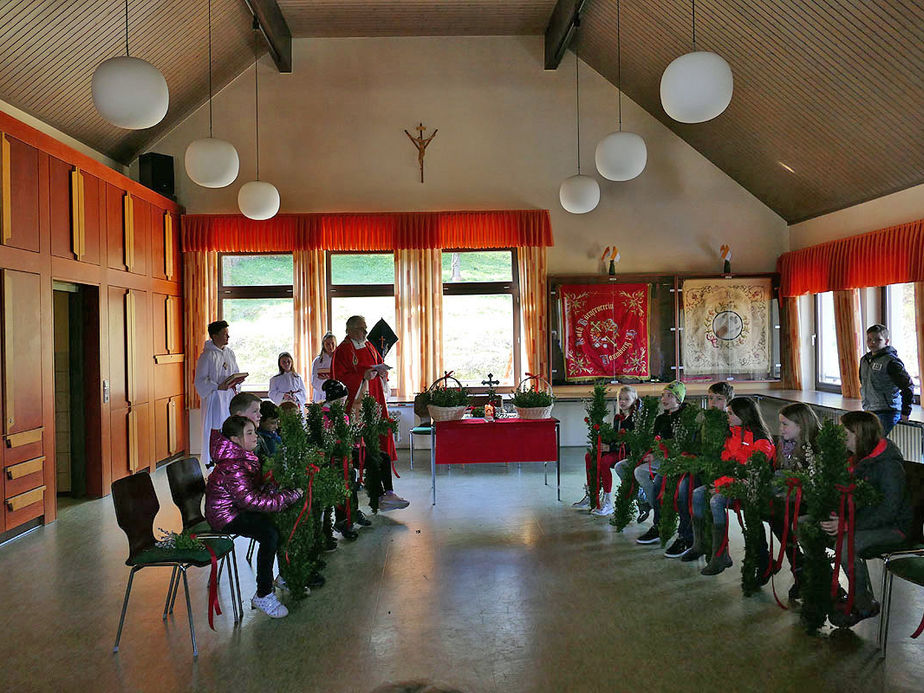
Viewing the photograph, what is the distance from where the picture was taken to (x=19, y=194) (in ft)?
17.5

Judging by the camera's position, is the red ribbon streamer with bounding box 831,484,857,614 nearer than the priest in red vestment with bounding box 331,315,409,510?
Yes

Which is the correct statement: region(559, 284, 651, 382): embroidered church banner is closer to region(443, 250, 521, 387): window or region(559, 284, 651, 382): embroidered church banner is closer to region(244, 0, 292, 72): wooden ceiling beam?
region(443, 250, 521, 387): window

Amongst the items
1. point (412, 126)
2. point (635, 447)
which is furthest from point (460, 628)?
point (412, 126)

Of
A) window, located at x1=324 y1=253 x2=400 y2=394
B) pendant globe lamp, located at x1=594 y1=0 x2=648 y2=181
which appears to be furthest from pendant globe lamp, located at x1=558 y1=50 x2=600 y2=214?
window, located at x1=324 y1=253 x2=400 y2=394

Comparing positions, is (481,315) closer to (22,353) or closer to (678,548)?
(678,548)

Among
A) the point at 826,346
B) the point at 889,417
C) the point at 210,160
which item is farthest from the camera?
the point at 826,346

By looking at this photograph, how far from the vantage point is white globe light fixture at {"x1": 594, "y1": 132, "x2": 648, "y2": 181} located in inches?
226

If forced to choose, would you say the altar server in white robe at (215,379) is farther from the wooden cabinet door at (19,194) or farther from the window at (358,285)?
the window at (358,285)

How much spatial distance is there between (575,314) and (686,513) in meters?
4.38

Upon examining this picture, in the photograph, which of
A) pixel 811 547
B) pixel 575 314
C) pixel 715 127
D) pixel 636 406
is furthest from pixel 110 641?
pixel 715 127

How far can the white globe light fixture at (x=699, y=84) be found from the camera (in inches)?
157

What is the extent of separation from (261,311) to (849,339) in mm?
6779

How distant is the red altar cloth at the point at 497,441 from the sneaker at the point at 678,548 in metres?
1.41

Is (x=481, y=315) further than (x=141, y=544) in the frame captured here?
Yes
